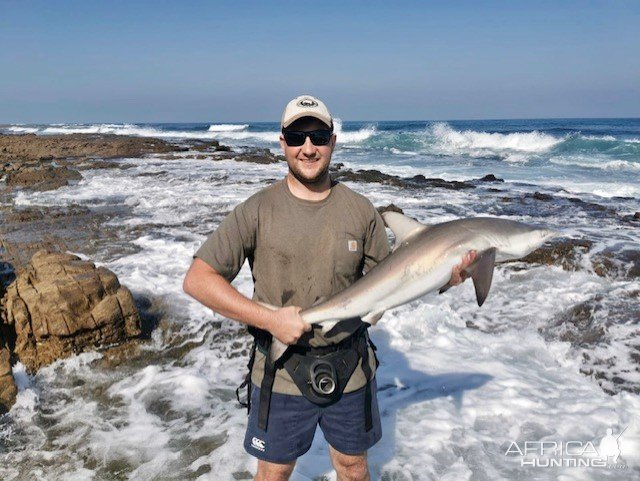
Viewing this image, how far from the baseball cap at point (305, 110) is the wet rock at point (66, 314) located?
158 inches

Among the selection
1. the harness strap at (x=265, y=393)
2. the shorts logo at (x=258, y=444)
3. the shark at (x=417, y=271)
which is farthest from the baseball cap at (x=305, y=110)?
the shorts logo at (x=258, y=444)

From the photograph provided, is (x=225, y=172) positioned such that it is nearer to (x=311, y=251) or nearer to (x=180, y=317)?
(x=180, y=317)

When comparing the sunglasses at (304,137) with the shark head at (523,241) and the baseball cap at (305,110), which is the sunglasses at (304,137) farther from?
the shark head at (523,241)

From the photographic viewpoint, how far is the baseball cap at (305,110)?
8.87 feet

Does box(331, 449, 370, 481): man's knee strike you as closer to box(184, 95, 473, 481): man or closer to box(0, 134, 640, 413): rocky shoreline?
box(184, 95, 473, 481): man

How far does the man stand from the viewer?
8.83 feet

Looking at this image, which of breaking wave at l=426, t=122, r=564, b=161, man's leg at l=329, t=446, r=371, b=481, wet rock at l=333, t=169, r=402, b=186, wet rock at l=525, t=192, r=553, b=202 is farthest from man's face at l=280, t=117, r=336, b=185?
breaking wave at l=426, t=122, r=564, b=161

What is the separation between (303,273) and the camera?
2.75m

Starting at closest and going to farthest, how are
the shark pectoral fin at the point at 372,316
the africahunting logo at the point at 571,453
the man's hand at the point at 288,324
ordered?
1. the man's hand at the point at 288,324
2. the shark pectoral fin at the point at 372,316
3. the africahunting logo at the point at 571,453

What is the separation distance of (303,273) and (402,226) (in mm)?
616

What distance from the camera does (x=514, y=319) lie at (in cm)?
706

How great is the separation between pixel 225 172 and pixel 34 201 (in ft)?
32.2

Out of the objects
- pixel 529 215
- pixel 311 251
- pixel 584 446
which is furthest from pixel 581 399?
pixel 529 215

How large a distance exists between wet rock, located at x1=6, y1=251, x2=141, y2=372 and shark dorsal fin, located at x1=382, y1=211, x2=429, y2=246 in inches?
163
